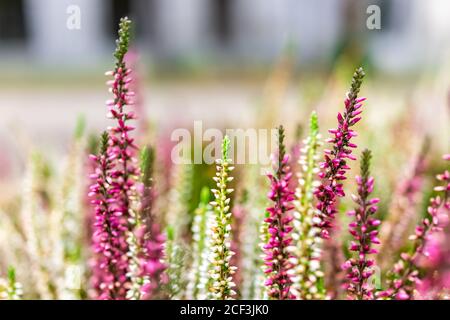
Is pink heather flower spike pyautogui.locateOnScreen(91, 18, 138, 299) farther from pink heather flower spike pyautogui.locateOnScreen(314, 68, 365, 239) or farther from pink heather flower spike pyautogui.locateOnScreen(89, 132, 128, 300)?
pink heather flower spike pyautogui.locateOnScreen(314, 68, 365, 239)

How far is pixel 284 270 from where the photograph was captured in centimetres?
96

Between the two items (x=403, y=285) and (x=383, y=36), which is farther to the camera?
(x=383, y=36)

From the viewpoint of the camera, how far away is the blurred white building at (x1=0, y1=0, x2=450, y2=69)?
1153 cm

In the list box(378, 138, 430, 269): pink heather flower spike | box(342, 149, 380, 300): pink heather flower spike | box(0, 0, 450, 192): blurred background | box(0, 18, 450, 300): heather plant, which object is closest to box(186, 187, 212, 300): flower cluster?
box(0, 18, 450, 300): heather plant

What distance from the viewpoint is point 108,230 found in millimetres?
975

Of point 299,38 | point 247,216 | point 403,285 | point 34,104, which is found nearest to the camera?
point 403,285

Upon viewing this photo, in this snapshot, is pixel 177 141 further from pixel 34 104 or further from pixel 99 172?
pixel 34 104

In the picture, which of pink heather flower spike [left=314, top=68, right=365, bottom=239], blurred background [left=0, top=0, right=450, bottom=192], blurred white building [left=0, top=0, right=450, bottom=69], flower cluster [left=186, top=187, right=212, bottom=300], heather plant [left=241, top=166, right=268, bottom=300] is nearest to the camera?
pink heather flower spike [left=314, top=68, right=365, bottom=239]

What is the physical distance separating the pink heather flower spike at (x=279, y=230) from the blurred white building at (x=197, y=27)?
10370 millimetres

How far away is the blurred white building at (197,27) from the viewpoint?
1153 centimetres

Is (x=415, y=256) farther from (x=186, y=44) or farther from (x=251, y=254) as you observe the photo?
(x=186, y=44)

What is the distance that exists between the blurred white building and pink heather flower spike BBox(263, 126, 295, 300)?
10.4 m
